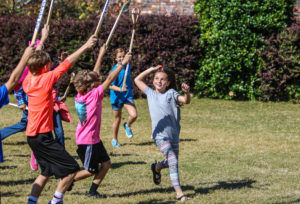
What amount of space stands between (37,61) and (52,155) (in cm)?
92

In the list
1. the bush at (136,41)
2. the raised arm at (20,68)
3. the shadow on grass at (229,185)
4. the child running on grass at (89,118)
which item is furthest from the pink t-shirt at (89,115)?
the bush at (136,41)

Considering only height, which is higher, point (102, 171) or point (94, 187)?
point (102, 171)

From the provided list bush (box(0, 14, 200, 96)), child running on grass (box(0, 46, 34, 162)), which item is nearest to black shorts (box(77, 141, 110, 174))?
child running on grass (box(0, 46, 34, 162))

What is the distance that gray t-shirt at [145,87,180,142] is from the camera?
560 cm

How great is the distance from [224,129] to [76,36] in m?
6.71

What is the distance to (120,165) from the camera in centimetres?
712

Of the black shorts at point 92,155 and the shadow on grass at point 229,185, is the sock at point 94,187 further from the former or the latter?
the shadow on grass at point 229,185

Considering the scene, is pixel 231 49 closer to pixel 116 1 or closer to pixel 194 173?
pixel 116 1

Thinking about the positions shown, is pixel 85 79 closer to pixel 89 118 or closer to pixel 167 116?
pixel 89 118

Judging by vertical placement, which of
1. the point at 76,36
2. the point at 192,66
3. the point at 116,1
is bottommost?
the point at 192,66

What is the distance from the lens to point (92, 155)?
5258 millimetres

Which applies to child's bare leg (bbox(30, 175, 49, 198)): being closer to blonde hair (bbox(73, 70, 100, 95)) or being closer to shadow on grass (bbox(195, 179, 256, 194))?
blonde hair (bbox(73, 70, 100, 95))

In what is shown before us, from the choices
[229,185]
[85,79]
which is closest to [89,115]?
[85,79]

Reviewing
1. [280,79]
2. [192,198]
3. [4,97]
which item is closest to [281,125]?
[280,79]
